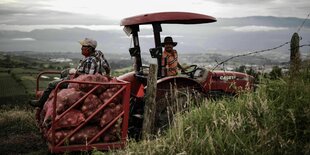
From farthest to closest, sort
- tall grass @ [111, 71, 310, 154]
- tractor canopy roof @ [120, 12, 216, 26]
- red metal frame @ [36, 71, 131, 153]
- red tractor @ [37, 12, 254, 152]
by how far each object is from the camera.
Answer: tractor canopy roof @ [120, 12, 216, 26]
red tractor @ [37, 12, 254, 152]
red metal frame @ [36, 71, 131, 153]
tall grass @ [111, 71, 310, 154]

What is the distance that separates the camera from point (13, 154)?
7848mm

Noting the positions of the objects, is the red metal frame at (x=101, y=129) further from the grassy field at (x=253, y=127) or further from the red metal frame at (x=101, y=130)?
the grassy field at (x=253, y=127)

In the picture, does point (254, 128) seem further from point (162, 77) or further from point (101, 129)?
point (162, 77)

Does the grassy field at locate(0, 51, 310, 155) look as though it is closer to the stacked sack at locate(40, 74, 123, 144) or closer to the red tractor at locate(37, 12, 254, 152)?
the red tractor at locate(37, 12, 254, 152)

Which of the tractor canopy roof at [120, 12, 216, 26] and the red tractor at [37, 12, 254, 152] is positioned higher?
the tractor canopy roof at [120, 12, 216, 26]

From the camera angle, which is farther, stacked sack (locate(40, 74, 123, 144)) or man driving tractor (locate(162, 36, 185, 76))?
man driving tractor (locate(162, 36, 185, 76))

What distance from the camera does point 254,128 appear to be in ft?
14.6

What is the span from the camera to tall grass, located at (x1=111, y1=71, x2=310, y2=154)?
4.11 m

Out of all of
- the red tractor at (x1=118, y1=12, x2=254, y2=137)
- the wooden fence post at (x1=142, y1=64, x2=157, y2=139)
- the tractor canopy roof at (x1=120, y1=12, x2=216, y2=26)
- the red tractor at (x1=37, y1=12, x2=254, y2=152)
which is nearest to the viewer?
the red tractor at (x1=37, y1=12, x2=254, y2=152)

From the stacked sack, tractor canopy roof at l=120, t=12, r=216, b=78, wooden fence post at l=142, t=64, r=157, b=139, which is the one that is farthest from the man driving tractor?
the stacked sack

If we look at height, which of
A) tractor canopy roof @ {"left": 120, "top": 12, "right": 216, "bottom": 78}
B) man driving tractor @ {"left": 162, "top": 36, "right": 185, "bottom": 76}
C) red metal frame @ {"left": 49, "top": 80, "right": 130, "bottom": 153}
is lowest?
red metal frame @ {"left": 49, "top": 80, "right": 130, "bottom": 153}

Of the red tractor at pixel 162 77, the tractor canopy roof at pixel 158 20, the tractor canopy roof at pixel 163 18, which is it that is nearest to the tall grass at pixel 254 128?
the red tractor at pixel 162 77

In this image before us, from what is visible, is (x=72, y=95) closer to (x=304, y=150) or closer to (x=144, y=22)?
(x=144, y=22)

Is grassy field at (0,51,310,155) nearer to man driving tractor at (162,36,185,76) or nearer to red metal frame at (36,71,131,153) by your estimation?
red metal frame at (36,71,131,153)
